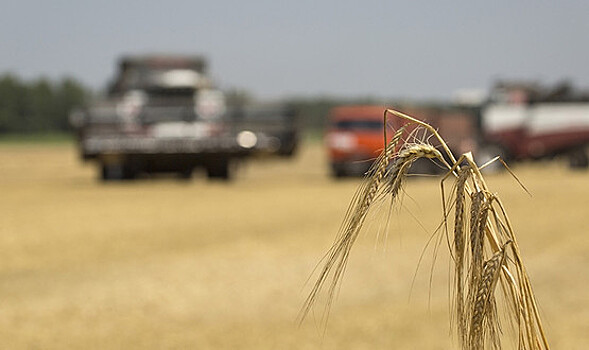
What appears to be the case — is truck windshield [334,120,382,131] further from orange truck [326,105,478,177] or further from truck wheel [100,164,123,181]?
truck wheel [100,164,123,181]

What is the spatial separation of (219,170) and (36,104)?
6354 centimetres

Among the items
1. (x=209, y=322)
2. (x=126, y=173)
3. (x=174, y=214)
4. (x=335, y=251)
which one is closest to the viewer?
(x=335, y=251)

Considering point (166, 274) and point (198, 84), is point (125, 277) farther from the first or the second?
point (198, 84)

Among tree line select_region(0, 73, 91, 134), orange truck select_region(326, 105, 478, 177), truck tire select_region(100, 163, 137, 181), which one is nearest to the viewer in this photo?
truck tire select_region(100, 163, 137, 181)

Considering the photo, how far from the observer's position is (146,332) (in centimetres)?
778

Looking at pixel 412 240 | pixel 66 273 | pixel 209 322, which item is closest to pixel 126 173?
pixel 412 240

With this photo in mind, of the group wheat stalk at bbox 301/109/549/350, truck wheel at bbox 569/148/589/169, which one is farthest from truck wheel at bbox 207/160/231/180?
wheat stalk at bbox 301/109/549/350

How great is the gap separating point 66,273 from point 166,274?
96 cm

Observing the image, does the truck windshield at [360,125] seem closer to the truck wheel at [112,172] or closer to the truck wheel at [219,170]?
the truck wheel at [219,170]

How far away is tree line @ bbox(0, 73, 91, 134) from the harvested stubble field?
212 feet

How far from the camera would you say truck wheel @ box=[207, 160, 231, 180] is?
2322 cm

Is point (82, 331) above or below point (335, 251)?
below

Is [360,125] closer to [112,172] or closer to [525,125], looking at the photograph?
[112,172]

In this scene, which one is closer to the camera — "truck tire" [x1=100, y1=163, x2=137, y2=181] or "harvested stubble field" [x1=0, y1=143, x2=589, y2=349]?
"harvested stubble field" [x1=0, y1=143, x2=589, y2=349]
